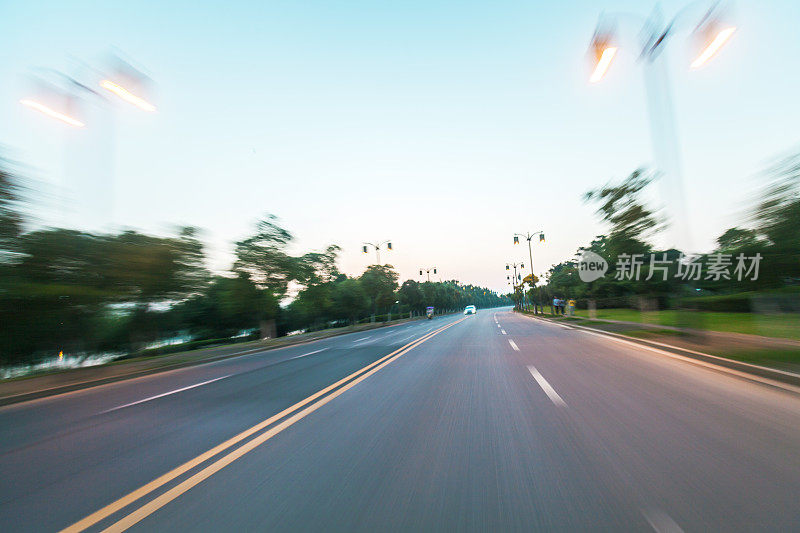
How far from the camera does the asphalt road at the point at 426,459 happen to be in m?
2.66

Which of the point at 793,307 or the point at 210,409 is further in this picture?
the point at 793,307

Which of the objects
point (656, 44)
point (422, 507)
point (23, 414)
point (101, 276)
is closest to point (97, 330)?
point (101, 276)

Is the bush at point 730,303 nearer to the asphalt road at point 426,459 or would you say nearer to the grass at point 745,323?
the grass at point 745,323

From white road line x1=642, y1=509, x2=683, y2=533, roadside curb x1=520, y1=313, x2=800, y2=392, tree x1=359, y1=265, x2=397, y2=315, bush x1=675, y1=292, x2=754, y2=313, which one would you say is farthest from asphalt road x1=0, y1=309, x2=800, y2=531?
tree x1=359, y1=265, x2=397, y2=315

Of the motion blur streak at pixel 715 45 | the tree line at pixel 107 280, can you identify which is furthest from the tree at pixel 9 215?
the motion blur streak at pixel 715 45

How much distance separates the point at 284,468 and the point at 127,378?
1101cm

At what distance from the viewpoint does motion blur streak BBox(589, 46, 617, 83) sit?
303 inches

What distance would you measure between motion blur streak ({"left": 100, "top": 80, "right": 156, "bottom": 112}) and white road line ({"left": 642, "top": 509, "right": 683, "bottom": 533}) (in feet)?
35.8

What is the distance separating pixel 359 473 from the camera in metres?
3.39

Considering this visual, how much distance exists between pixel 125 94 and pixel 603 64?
10.5 metres

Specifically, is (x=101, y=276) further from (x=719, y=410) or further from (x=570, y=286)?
(x=570, y=286)

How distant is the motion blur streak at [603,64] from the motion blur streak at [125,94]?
10105mm

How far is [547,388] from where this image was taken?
21.2ft

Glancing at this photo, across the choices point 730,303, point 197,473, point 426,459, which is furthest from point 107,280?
point 730,303
